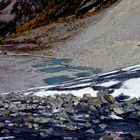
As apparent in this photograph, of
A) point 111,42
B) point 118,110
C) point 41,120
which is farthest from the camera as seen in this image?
point 111,42

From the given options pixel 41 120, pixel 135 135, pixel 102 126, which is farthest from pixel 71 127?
pixel 135 135

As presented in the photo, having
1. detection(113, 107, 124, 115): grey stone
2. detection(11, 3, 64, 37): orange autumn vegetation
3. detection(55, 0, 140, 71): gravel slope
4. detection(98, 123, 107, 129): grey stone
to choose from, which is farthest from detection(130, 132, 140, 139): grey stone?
detection(11, 3, 64, 37): orange autumn vegetation

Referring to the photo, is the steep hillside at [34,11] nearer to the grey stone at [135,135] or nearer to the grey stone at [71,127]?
the grey stone at [71,127]

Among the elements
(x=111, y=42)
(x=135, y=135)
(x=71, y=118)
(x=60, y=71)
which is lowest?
(x=111, y=42)

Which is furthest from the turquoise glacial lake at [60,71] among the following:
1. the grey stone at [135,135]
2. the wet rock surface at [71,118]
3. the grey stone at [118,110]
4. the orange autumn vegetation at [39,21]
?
the orange autumn vegetation at [39,21]

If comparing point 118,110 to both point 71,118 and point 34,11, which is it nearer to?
point 71,118
